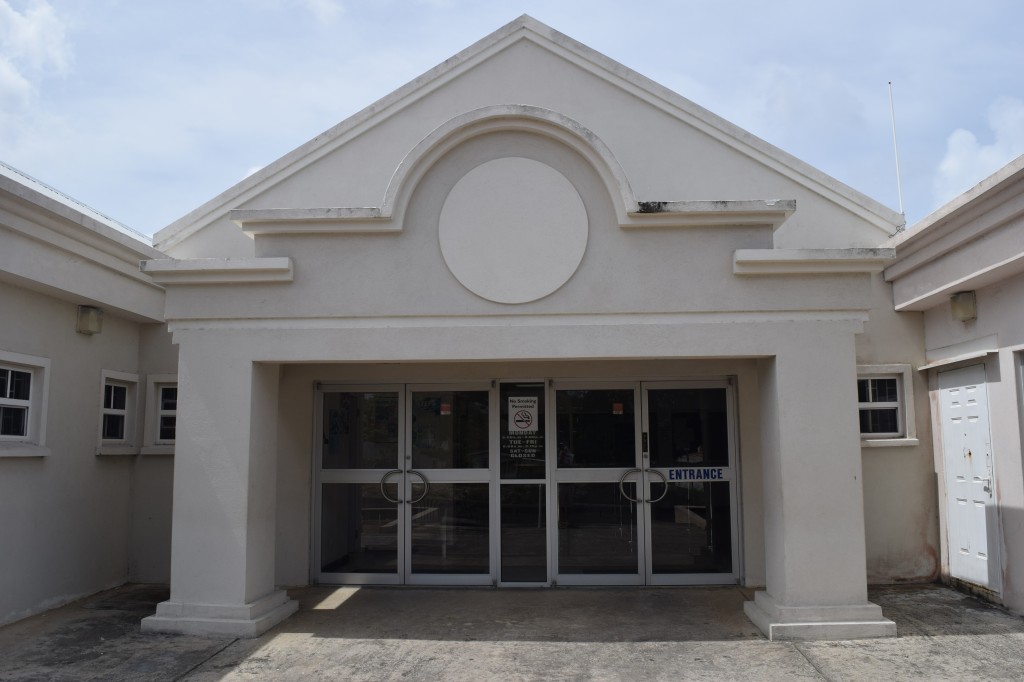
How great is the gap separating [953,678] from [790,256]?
353 centimetres

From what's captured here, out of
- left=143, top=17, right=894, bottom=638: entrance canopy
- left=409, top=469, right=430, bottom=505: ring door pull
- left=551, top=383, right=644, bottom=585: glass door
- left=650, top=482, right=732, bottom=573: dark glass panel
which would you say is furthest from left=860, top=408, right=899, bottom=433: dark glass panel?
left=409, top=469, right=430, bottom=505: ring door pull

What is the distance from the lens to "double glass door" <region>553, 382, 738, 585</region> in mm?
8945

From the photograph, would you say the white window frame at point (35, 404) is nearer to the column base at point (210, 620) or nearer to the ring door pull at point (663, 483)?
the column base at point (210, 620)

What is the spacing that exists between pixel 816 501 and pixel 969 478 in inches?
94.4

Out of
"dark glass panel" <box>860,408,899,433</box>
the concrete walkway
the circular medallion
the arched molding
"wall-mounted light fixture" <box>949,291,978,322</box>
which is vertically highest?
the arched molding

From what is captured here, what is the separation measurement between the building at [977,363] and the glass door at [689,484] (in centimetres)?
229

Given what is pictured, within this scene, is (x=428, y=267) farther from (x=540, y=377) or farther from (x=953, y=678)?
(x=953, y=678)

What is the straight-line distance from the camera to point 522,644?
6852mm

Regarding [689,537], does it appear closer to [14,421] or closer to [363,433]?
[363,433]

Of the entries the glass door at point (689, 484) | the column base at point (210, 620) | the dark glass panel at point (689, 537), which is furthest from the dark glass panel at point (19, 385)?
the dark glass panel at point (689, 537)

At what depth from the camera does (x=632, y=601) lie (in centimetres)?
824

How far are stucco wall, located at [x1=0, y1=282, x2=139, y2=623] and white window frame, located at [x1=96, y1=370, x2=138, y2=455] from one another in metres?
0.08

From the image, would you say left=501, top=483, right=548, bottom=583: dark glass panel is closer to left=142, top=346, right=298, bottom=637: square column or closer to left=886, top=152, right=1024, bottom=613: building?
left=142, top=346, right=298, bottom=637: square column

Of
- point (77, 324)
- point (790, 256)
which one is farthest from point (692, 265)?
point (77, 324)
